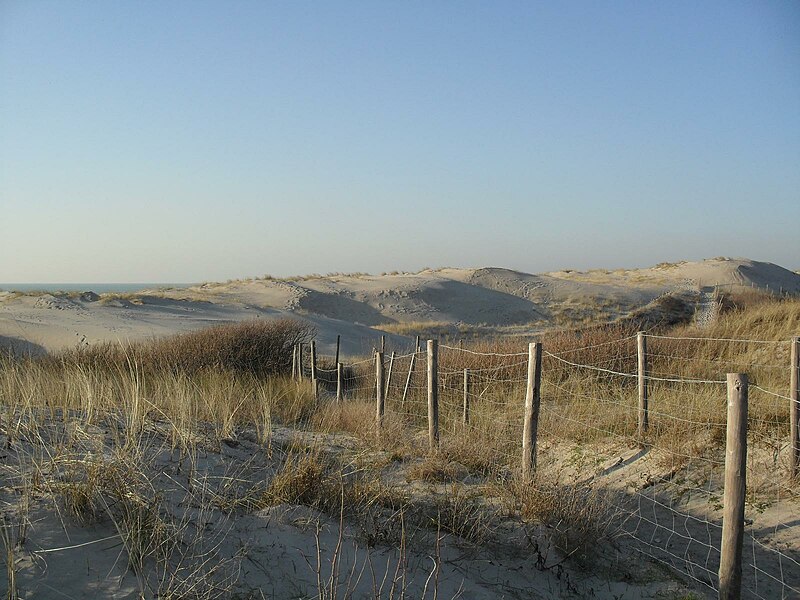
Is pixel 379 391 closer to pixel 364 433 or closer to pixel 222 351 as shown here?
pixel 364 433

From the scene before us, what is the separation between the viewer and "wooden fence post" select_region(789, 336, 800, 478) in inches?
269

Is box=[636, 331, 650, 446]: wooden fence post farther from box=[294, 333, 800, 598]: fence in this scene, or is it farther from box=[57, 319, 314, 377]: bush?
box=[57, 319, 314, 377]: bush

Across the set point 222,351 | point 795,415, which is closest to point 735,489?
point 795,415

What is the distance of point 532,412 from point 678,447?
6.39ft

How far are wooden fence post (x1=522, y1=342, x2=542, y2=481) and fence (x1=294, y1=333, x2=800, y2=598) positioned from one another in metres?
0.01

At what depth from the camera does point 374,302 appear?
147 ft

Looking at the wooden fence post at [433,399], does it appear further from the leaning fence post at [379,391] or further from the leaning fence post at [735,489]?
the leaning fence post at [735,489]

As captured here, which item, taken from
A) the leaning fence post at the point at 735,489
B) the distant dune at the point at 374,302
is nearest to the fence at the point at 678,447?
the leaning fence post at the point at 735,489

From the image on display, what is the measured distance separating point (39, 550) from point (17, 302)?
30104 mm

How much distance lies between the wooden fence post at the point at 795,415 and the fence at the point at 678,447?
12 mm

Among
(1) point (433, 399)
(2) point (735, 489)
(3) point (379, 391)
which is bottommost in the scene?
(3) point (379, 391)

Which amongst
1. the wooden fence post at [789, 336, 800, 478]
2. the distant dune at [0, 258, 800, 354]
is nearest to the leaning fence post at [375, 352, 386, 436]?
the wooden fence post at [789, 336, 800, 478]

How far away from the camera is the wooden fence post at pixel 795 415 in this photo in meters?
6.83

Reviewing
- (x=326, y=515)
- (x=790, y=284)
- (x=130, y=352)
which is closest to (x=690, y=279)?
(x=790, y=284)
